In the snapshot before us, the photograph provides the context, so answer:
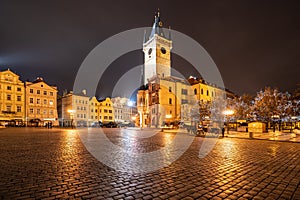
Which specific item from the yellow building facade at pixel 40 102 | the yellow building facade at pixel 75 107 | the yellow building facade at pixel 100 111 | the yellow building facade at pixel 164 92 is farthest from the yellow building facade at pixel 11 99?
the yellow building facade at pixel 164 92

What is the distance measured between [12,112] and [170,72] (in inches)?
2288

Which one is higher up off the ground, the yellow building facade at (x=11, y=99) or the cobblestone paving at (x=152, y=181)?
the yellow building facade at (x=11, y=99)

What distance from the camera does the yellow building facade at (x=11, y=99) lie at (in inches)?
2015

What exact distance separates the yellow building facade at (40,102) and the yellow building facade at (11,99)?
1571mm

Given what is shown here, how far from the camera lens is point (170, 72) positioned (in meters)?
80.6

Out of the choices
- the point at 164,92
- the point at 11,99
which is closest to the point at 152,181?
the point at 164,92

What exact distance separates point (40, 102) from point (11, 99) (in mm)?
7708

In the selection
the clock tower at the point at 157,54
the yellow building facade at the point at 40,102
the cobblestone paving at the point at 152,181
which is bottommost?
the cobblestone paving at the point at 152,181

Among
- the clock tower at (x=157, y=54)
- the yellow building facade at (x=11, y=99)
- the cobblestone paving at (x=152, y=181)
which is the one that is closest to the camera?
the cobblestone paving at (x=152, y=181)

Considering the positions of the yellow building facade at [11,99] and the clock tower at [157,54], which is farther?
the clock tower at [157,54]

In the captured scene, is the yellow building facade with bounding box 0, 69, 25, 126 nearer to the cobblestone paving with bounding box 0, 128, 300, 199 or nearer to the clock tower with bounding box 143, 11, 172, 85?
the clock tower with bounding box 143, 11, 172, 85

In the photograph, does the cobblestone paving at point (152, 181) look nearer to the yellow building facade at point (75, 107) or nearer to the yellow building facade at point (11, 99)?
the yellow building facade at point (11, 99)

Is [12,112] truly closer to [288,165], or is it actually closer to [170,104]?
[170,104]

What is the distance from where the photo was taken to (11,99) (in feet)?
174
